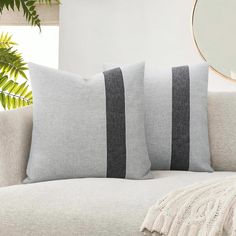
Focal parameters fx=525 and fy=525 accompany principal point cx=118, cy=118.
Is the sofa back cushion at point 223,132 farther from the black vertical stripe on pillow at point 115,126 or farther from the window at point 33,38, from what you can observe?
the window at point 33,38

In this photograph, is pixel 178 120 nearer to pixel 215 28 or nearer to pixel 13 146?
pixel 13 146

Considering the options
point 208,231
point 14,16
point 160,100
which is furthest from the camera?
point 14,16

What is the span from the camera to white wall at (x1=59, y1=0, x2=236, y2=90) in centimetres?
331

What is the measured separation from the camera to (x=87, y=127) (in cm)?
205

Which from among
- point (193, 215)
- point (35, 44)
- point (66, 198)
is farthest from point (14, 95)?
point (193, 215)

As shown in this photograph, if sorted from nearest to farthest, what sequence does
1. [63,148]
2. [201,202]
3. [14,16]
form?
[201,202] < [63,148] < [14,16]

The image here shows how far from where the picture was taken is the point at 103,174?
6.71 ft

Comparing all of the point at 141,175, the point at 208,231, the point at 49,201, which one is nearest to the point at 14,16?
the point at 141,175

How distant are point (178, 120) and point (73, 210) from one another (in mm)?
824

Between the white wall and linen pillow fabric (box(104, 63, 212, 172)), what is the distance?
1.00m

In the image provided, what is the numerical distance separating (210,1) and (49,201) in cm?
206

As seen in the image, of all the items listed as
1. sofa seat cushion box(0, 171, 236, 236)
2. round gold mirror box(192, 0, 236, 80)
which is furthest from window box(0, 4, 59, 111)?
sofa seat cushion box(0, 171, 236, 236)

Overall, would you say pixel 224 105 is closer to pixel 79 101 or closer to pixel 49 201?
pixel 79 101

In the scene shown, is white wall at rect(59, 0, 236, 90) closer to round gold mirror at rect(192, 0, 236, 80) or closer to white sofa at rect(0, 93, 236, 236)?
round gold mirror at rect(192, 0, 236, 80)
